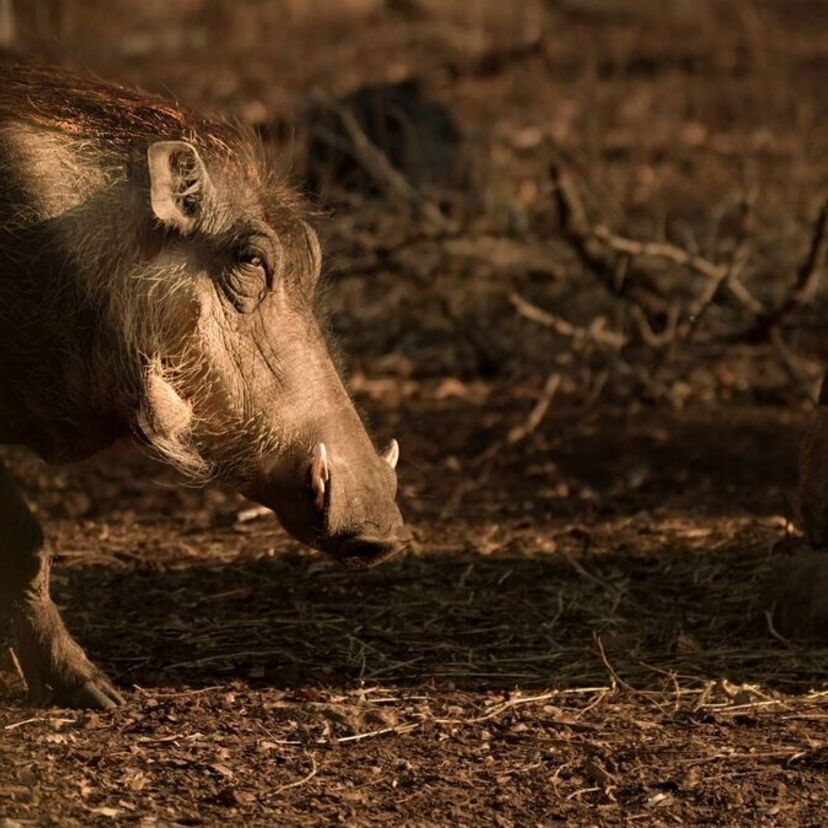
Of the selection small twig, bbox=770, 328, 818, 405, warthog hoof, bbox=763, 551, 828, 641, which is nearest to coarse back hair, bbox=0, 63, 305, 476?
warthog hoof, bbox=763, 551, 828, 641

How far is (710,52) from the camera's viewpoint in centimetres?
1162

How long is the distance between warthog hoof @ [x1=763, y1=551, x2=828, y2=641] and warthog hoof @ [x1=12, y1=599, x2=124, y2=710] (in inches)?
63.6

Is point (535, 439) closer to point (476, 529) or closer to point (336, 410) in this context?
point (476, 529)

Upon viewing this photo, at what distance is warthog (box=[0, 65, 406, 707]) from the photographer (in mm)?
3682

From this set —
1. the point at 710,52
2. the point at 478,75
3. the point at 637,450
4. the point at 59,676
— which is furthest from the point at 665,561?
the point at 710,52

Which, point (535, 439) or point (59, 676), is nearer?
point (59, 676)

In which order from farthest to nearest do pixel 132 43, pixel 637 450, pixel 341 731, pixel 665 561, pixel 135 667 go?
pixel 132 43, pixel 637 450, pixel 665 561, pixel 135 667, pixel 341 731

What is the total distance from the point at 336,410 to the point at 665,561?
1.50 meters

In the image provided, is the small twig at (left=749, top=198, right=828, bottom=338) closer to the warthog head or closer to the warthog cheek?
the warthog head

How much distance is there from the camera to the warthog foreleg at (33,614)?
12.3 feet

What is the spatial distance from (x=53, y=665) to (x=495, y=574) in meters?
1.42

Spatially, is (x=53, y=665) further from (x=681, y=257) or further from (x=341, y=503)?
(x=681, y=257)

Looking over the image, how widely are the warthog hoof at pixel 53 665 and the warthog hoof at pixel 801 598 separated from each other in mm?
1616

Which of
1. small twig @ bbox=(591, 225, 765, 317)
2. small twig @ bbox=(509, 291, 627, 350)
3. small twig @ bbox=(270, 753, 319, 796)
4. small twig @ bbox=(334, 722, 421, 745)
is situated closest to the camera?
small twig @ bbox=(270, 753, 319, 796)
